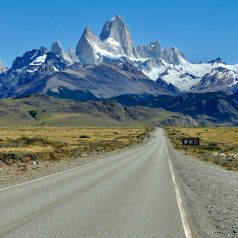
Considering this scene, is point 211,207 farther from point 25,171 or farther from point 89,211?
point 25,171

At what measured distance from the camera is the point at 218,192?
77.4 ft

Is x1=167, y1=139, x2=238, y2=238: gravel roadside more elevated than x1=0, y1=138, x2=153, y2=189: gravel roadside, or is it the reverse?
x1=167, y1=139, x2=238, y2=238: gravel roadside

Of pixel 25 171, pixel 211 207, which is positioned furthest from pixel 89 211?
pixel 25 171

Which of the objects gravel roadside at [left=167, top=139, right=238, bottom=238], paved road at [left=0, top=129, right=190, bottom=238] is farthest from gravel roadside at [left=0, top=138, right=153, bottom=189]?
gravel roadside at [left=167, top=139, right=238, bottom=238]

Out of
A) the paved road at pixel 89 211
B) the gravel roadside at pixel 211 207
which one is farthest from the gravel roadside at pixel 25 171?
the gravel roadside at pixel 211 207

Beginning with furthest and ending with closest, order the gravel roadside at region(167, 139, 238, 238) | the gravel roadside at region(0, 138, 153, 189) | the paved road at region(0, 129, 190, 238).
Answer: the gravel roadside at region(0, 138, 153, 189) → the gravel roadside at region(167, 139, 238, 238) → the paved road at region(0, 129, 190, 238)

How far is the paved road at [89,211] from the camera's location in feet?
41.2

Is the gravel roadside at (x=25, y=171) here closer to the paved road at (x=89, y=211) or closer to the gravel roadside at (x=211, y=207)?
the paved road at (x=89, y=211)

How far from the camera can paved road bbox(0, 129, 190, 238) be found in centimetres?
1255

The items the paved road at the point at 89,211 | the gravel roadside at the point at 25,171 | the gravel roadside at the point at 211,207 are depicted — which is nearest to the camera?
the paved road at the point at 89,211

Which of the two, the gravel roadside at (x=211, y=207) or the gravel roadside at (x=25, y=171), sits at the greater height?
the gravel roadside at (x=211, y=207)

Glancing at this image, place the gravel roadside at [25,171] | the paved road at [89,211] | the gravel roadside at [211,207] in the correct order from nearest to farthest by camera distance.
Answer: the paved road at [89,211] → the gravel roadside at [211,207] → the gravel roadside at [25,171]

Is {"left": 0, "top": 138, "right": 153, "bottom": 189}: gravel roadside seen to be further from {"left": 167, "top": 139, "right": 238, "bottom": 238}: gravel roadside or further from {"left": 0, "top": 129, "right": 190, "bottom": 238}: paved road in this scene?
{"left": 167, "top": 139, "right": 238, "bottom": 238}: gravel roadside

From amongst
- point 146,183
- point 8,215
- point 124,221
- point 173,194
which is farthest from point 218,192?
point 8,215
